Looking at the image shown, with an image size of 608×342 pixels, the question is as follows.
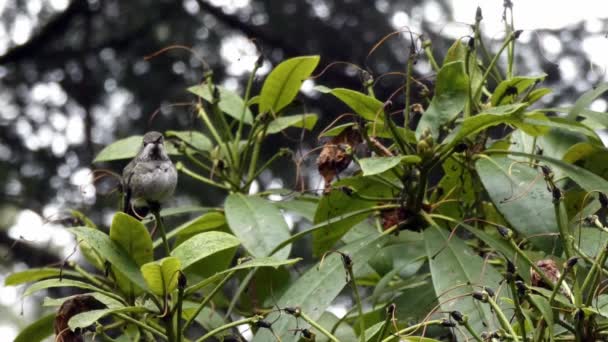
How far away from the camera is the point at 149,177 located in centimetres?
273

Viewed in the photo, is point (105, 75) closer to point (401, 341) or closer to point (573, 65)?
point (573, 65)

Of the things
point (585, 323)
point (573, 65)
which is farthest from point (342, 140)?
point (573, 65)

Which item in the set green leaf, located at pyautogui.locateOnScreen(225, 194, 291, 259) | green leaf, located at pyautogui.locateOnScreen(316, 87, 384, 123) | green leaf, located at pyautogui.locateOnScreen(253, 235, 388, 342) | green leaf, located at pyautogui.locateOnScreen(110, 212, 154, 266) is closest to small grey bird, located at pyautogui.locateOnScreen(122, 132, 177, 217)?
green leaf, located at pyautogui.locateOnScreen(225, 194, 291, 259)

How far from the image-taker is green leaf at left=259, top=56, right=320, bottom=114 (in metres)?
2.61

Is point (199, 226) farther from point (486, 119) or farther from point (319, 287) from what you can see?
point (486, 119)

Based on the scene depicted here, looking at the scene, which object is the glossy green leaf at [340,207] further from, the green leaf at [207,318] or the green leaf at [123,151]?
the green leaf at [123,151]

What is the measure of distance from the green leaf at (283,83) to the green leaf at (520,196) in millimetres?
597

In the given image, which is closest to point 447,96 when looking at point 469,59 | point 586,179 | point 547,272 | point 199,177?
point 469,59

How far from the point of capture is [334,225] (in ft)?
7.84

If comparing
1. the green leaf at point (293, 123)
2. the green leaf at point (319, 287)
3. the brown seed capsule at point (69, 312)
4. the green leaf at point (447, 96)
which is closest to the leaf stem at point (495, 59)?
the green leaf at point (447, 96)

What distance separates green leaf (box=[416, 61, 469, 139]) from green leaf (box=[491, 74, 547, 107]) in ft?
0.32

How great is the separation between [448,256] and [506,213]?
17 centimetres

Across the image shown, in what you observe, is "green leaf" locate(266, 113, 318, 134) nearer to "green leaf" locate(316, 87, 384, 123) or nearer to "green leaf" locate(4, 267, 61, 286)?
"green leaf" locate(316, 87, 384, 123)

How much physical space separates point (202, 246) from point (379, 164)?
1.41 feet
